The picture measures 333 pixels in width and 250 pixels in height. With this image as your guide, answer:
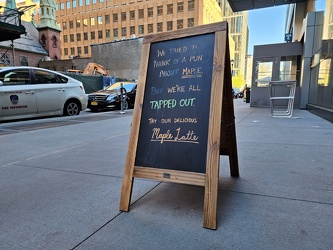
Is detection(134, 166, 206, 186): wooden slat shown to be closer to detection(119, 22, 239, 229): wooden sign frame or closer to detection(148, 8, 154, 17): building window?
detection(119, 22, 239, 229): wooden sign frame

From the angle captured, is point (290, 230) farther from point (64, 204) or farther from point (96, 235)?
point (64, 204)

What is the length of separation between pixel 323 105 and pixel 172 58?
811cm

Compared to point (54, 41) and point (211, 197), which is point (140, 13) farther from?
point (211, 197)

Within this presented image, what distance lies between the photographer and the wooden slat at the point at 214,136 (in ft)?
5.99

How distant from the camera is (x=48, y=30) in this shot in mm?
40781

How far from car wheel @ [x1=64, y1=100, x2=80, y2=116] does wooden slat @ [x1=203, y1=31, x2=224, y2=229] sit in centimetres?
798

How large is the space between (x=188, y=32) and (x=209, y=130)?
941 millimetres

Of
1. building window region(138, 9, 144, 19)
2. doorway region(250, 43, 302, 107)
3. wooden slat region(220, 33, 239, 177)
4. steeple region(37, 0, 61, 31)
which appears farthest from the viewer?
building window region(138, 9, 144, 19)

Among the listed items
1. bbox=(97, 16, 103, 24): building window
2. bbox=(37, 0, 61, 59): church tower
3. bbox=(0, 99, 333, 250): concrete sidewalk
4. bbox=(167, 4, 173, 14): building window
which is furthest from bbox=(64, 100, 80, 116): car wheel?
bbox=(97, 16, 103, 24): building window

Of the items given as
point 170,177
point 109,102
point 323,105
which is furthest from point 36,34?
point 170,177

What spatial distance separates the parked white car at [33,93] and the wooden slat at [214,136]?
6826 millimetres

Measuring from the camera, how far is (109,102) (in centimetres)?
1220

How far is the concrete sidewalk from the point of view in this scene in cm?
168

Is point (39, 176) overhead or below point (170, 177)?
below
